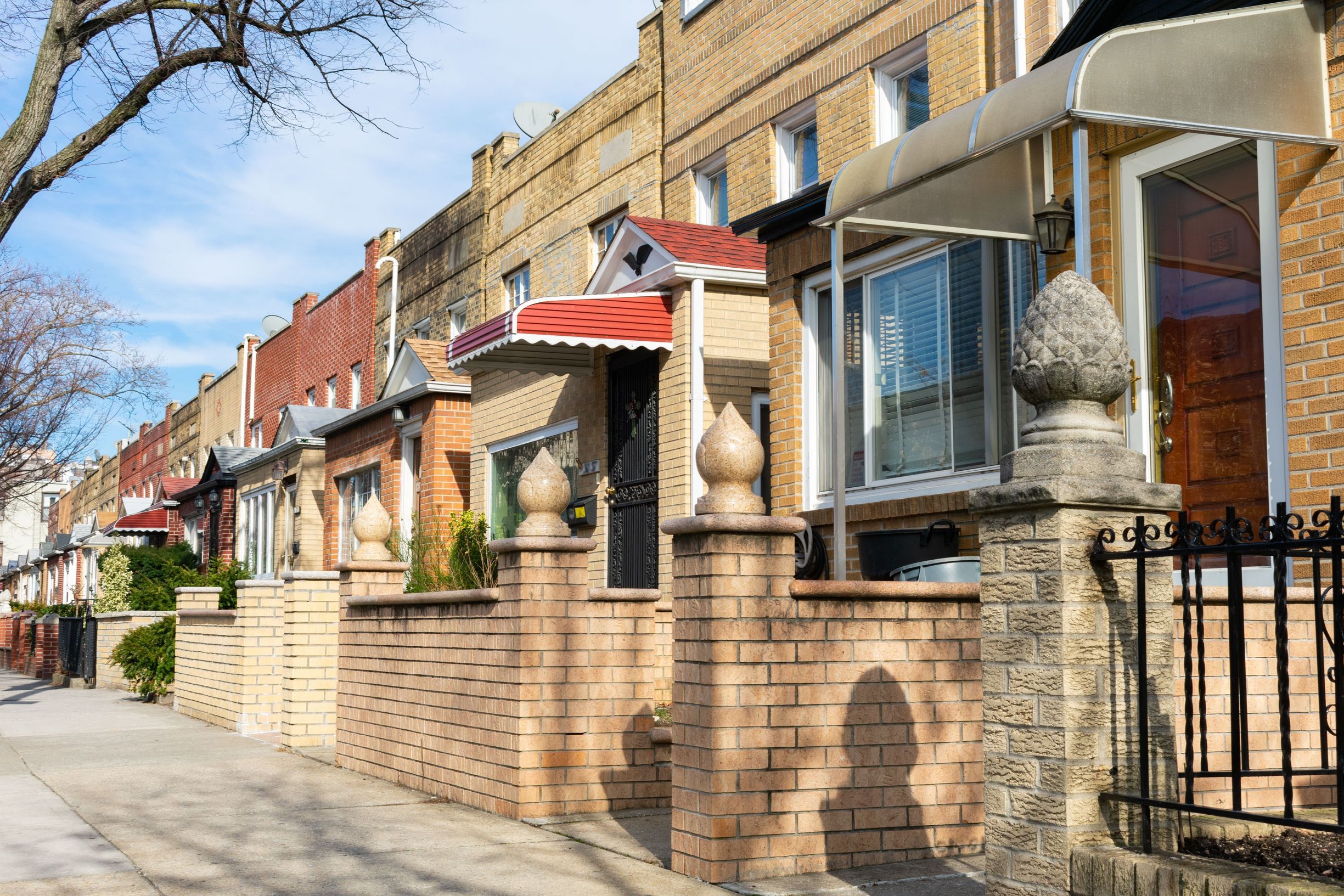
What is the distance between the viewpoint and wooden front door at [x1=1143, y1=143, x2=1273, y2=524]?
24.6 feet

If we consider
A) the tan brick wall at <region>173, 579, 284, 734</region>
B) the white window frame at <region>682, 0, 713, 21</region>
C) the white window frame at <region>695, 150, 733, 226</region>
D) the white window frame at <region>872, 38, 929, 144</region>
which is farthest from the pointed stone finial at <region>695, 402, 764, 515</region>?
the white window frame at <region>682, 0, 713, 21</region>

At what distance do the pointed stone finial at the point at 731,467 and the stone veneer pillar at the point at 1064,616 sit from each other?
1573 mm

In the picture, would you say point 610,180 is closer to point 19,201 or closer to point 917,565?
point 19,201

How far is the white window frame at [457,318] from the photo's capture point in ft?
72.6

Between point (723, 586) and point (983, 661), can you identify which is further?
point (723, 586)

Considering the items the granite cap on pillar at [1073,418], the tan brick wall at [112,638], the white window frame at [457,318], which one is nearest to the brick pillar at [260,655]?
the tan brick wall at [112,638]

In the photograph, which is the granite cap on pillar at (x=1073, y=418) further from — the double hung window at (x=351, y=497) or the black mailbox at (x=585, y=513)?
the double hung window at (x=351, y=497)

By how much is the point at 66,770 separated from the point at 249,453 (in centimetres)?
1994

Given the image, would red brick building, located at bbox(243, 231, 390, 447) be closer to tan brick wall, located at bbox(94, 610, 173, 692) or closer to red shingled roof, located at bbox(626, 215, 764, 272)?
tan brick wall, located at bbox(94, 610, 173, 692)

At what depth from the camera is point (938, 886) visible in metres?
5.95

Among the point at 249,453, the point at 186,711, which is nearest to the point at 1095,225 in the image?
the point at 186,711

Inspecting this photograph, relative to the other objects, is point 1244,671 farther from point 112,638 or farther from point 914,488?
point 112,638

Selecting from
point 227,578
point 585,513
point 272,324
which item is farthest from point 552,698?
point 272,324

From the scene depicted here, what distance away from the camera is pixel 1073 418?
479 cm
